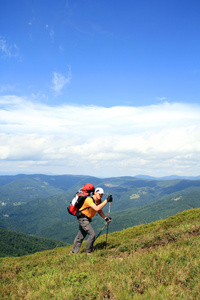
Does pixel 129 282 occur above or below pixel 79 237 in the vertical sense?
above

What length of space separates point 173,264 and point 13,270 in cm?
730

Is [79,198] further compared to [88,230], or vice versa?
[88,230]

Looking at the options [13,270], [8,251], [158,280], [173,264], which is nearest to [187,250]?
[173,264]

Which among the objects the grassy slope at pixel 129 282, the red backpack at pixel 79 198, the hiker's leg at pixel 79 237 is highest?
the red backpack at pixel 79 198

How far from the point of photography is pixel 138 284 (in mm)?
4840

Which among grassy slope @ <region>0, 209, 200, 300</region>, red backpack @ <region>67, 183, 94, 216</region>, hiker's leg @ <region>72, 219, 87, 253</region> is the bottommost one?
hiker's leg @ <region>72, 219, 87, 253</region>

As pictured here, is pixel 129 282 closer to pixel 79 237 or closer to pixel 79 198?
pixel 79 198

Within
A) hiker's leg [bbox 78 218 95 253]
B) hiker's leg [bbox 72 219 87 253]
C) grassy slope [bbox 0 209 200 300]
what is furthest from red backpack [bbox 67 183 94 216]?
grassy slope [bbox 0 209 200 300]

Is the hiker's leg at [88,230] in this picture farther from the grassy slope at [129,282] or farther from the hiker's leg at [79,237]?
the grassy slope at [129,282]

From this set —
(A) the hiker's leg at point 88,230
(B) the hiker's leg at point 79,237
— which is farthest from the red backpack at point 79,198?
(B) the hiker's leg at point 79,237

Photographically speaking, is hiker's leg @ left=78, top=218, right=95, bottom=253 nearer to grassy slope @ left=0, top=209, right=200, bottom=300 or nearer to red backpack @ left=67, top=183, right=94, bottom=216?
red backpack @ left=67, top=183, right=94, bottom=216

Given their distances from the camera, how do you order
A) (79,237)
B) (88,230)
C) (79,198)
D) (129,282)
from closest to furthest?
(129,282) → (79,198) → (88,230) → (79,237)

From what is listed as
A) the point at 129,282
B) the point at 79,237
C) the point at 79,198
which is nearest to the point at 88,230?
the point at 79,237

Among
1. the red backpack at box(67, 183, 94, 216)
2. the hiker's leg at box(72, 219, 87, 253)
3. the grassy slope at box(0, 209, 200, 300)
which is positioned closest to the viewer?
the grassy slope at box(0, 209, 200, 300)
